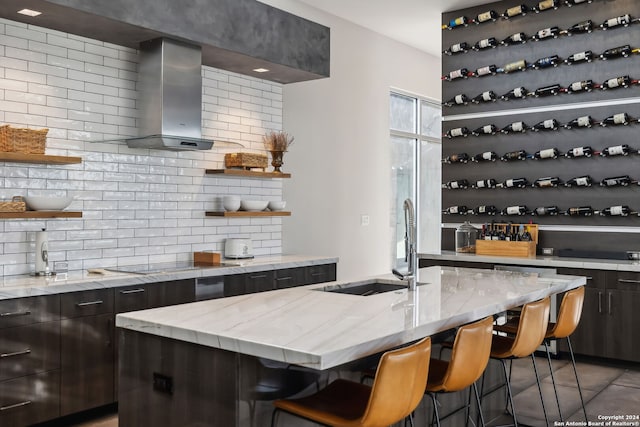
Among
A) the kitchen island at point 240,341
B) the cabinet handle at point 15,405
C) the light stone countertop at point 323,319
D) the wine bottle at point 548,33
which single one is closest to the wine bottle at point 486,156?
the wine bottle at point 548,33

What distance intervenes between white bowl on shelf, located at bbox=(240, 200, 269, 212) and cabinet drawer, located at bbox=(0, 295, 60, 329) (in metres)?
2.16

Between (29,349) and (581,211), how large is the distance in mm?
4621

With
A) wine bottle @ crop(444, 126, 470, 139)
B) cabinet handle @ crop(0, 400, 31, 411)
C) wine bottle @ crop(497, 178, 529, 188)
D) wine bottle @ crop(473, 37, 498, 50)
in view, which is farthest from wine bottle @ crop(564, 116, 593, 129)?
cabinet handle @ crop(0, 400, 31, 411)

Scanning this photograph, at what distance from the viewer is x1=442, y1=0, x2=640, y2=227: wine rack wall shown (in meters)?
5.60

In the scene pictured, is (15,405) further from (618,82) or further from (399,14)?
(399,14)

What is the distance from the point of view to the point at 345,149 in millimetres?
7180

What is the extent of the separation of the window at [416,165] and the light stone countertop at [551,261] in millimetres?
1962

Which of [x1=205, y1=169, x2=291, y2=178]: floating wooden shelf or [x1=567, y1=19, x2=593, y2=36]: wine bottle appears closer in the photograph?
[x1=205, y1=169, x2=291, y2=178]: floating wooden shelf

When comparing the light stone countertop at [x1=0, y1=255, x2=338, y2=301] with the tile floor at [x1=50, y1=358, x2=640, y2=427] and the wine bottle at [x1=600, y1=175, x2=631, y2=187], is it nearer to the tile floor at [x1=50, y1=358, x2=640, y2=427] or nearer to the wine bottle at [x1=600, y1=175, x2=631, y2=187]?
the tile floor at [x1=50, y1=358, x2=640, y2=427]

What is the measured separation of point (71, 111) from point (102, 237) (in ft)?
3.06

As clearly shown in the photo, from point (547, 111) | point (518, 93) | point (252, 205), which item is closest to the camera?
point (252, 205)

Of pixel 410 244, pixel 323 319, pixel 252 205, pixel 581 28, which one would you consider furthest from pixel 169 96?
pixel 581 28

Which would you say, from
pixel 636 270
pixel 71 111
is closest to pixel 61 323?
pixel 71 111

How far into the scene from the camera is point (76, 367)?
3.89 m
